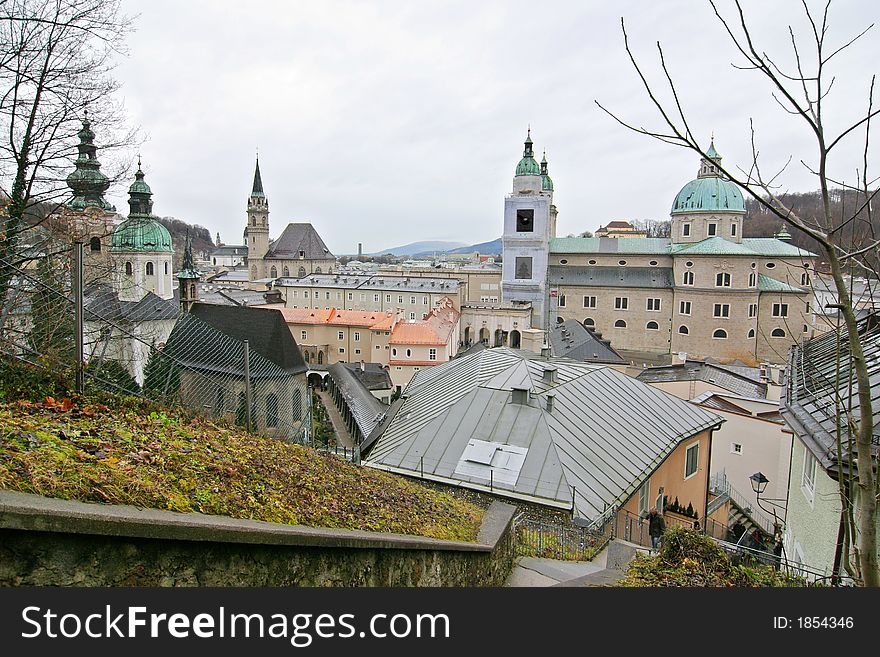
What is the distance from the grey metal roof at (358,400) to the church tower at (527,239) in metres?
19.5

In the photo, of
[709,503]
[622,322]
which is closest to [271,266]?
[622,322]

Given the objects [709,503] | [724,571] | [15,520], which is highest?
[15,520]

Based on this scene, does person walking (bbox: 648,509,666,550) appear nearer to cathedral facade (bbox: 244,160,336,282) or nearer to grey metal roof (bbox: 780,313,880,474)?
grey metal roof (bbox: 780,313,880,474)

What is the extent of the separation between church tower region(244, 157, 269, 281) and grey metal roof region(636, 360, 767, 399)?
66.4m

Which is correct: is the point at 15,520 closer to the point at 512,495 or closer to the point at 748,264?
the point at 512,495

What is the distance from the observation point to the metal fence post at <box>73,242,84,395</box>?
4605 mm

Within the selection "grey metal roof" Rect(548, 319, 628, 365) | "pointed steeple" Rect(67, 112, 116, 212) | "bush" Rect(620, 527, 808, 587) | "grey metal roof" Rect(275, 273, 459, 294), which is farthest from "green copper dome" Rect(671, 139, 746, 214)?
"bush" Rect(620, 527, 808, 587)

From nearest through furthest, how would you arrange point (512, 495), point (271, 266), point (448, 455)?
1. point (512, 495)
2. point (448, 455)
3. point (271, 266)

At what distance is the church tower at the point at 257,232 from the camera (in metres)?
84.8

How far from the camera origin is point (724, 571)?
4.78 meters

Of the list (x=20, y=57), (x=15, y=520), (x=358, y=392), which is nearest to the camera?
(x=15, y=520)

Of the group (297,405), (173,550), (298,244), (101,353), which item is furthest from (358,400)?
(298,244)

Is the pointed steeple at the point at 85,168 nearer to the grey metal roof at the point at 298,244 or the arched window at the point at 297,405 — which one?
the arched window at the point at 297,405

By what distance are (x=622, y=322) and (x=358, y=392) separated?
29.8 m
